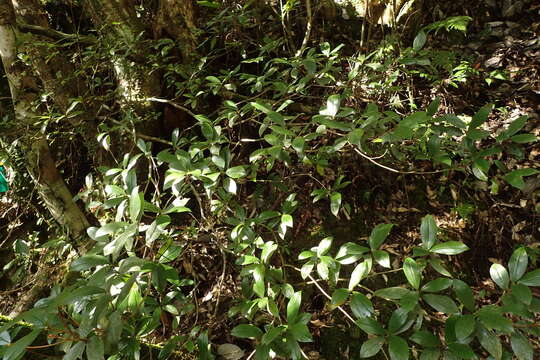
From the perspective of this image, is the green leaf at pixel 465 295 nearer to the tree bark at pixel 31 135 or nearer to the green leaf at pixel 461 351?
the green leaf at pixel 461 351

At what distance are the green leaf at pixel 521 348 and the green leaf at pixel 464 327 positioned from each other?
13 cm

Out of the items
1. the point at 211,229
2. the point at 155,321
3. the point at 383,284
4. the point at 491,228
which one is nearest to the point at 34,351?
the point at 155,321

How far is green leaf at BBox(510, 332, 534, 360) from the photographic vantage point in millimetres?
884

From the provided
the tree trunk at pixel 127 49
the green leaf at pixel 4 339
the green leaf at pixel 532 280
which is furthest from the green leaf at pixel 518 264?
the tree trunk at pixel 127 49

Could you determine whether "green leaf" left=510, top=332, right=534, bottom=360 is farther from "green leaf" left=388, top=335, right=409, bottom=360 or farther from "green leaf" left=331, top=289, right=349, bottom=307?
"green leaf" left=331, top=289, right=349, bottom=307

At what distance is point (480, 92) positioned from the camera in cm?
283

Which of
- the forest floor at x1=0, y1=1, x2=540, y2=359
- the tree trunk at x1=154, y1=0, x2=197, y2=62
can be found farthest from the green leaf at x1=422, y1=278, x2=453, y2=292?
the tree trunk at x1=154, y1=0, x2=197, y2=62

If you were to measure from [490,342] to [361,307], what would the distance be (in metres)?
0.33

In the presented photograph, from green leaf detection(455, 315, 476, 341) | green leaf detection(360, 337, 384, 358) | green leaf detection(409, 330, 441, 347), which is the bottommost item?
green leaf detection(409, 330, 441, 347)

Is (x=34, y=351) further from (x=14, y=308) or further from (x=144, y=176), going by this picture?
(x=14, y=308)

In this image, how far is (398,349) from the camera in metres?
0.91

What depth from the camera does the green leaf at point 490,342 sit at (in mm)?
855

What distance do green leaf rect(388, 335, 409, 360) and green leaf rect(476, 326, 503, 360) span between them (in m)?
0.18

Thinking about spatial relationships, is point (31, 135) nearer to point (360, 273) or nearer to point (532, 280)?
point (360, 273)
